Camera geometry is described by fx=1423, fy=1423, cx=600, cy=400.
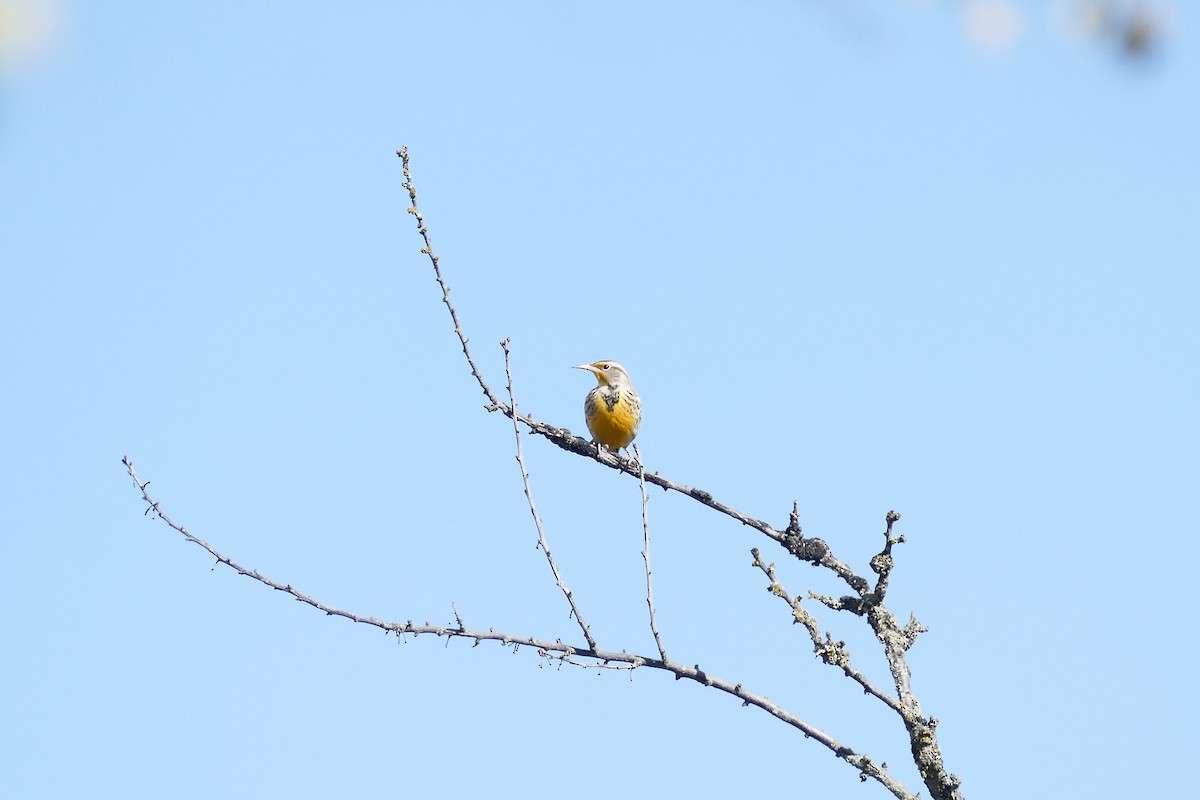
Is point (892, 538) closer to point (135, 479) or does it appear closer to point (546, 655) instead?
point (546, 655)

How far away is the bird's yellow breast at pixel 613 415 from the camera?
→ 11492 mm

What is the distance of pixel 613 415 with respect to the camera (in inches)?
451

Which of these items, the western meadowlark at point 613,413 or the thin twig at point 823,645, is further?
the western meadowlark at point 613,413

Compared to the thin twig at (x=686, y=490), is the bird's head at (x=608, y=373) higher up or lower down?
higher up

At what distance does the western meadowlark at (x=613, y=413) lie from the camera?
11.5m

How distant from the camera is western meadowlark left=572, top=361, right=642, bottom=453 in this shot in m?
11.5

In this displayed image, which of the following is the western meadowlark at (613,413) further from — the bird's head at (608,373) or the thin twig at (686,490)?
the thin twig at (686,490)

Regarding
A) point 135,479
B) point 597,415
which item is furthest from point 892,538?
point 597,415

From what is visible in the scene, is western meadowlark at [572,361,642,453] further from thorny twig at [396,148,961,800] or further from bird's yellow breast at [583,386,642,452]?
thorny twig at [396,148,961,800]

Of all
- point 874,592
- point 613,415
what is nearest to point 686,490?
point 874,592

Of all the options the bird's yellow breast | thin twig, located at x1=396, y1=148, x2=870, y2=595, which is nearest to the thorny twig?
thin twig, located at x1=396, y1=148, x2=870, y2=595

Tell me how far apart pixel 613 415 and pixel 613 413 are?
0.02 m

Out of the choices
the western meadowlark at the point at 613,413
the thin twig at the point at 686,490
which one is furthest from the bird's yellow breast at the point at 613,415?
the thin twig at the point at 686,490

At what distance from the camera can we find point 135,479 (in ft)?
18.4
